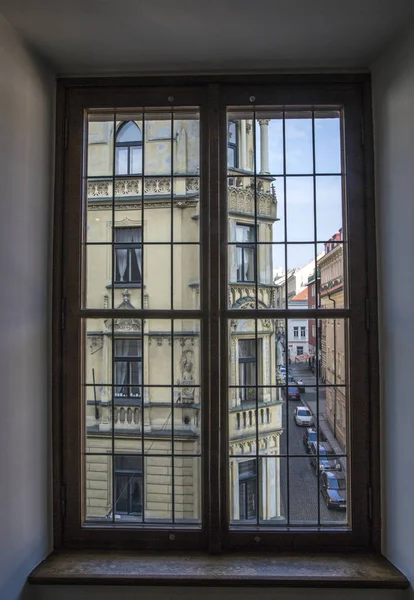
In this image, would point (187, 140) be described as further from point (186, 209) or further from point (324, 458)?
point (324, 458)

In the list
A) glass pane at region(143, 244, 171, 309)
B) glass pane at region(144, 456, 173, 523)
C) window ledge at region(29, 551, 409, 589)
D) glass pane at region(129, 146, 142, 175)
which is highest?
glass pane at region(129, 146, 142, 175)

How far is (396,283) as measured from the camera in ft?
6.57

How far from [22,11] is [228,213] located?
4.08ft

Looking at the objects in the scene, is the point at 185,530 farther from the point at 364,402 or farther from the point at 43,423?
the point at 364,402

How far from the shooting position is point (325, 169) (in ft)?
7.39

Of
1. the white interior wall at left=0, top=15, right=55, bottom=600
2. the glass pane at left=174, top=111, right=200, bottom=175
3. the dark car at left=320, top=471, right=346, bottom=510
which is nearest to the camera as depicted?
the white interior wall at left=0, top=15, right=55, bottom=600

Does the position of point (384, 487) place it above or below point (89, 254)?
below

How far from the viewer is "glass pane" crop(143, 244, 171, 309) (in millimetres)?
2240

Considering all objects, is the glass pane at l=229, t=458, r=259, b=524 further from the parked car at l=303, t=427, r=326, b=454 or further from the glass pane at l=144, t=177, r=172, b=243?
the glass pane at l=144, t=177, r=172, b=243

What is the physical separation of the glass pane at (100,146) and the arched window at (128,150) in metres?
0.04

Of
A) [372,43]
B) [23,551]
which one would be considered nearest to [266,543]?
[23,551]

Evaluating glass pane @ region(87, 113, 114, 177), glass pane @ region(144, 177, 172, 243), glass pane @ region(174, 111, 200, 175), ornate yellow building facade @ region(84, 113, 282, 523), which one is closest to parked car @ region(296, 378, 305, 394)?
ornate yellow building facade @ region(84, 113, 282, 523)

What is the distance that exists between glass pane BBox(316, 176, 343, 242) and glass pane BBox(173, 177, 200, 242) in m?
0.64

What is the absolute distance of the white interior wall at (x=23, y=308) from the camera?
183 cm
